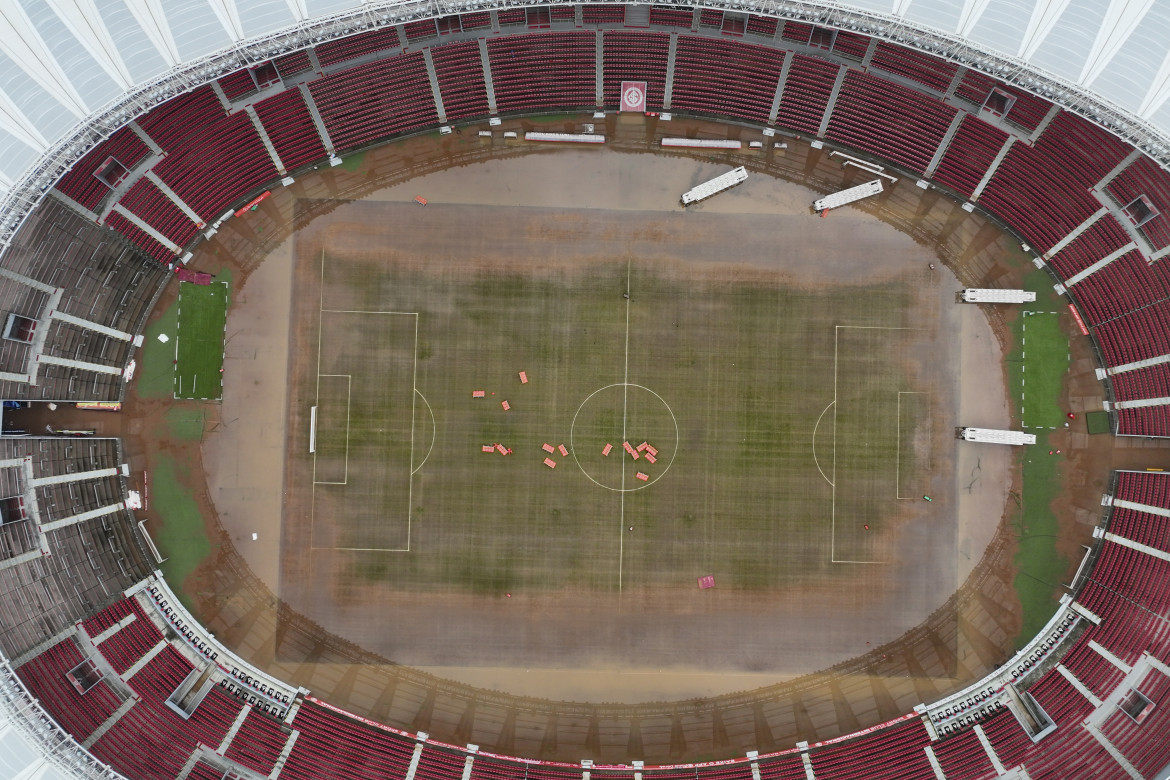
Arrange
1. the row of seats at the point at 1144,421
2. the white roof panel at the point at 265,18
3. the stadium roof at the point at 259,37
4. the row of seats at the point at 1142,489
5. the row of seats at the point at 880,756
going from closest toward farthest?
1. the stadium roof at the point at 259,37
2. the white roof panel at the point at 265,18
3. the row of seats at the point at 880,756
4. the row of seats at the point at 1142,489
5. the row of seats at the point at 1144,421

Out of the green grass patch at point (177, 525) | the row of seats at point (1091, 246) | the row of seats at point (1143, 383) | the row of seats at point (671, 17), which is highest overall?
the row of seats at point (671, 17)

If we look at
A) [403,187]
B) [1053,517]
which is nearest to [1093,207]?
[1053,517]

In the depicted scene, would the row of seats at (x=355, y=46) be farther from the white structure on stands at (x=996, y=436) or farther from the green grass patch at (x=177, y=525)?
the white structure on stands at (x=996, y=436)

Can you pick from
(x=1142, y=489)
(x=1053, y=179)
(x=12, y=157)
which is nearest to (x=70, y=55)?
(x=12, y=157)

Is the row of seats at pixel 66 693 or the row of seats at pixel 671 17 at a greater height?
the row of seats at pixel 671 17

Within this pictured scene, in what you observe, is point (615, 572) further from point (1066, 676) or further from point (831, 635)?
point (1066, 676)

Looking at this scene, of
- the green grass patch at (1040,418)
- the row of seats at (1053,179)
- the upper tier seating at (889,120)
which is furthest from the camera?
the green grass patch at (1040,418)

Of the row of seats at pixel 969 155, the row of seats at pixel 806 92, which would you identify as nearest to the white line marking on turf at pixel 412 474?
the row of seats at pixel 806 92
